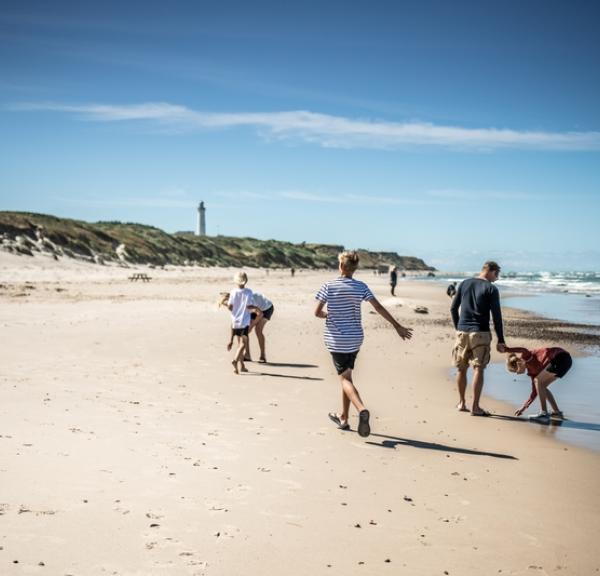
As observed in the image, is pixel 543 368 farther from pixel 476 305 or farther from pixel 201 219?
pixel 201 219

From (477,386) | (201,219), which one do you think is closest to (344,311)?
(477,386)

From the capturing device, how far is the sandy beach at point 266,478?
3604mm

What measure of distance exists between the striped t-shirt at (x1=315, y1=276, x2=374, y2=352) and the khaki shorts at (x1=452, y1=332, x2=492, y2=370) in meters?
2.18

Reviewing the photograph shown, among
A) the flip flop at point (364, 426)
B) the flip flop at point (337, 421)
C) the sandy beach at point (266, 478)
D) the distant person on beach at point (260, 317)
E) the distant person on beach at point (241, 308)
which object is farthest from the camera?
the distant person on beach at point (260, 317)

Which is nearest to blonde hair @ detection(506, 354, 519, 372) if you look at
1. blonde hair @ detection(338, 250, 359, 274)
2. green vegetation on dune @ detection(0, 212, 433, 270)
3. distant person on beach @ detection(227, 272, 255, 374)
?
blonde hair @ detection(338, 250, 359, 274)

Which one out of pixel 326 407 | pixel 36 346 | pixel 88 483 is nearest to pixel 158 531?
pixel 88 483

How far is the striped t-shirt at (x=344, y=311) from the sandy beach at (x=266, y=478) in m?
1.10

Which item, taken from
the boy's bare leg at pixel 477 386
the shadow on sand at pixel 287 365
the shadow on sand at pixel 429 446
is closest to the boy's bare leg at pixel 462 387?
the boy's bare leg at pixel 477 386

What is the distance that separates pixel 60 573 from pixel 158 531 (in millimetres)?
705

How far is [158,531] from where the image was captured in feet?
12.4

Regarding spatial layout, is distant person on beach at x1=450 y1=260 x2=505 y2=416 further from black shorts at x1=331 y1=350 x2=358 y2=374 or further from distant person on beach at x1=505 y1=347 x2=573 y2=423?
black shorts at x1=331 y1=350 x2=358 y2=374

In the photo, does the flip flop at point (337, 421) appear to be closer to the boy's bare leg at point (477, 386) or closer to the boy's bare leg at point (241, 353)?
the boy's bare leg at point (477, 386)

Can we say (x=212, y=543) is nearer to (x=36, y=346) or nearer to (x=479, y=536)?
(x=479, y=536)

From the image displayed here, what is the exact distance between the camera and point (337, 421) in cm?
677
